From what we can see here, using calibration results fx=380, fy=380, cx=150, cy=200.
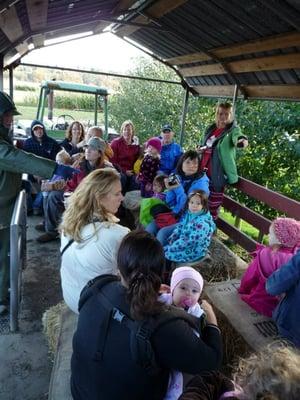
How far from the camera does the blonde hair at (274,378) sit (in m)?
0.98

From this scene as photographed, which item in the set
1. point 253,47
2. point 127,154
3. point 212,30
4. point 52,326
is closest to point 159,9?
point 212,30

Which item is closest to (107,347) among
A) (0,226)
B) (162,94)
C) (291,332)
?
(291,332)

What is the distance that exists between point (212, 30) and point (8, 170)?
346 cm

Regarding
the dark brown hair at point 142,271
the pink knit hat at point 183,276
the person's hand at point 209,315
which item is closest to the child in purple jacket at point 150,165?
the pink knit hat at point 183,276

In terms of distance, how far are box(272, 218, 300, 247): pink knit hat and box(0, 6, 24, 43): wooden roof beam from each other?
2911 millimetres

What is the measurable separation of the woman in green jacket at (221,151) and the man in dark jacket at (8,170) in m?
1.92

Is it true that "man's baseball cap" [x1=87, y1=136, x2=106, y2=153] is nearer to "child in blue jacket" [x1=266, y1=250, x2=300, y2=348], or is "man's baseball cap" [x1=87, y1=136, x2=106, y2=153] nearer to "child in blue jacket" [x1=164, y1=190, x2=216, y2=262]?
"child in blue jacket" [x1=164, y1=190, x2=216, y2=262]

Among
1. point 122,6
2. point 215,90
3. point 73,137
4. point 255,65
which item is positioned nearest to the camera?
point 255,65

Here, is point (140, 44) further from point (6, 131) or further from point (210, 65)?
point (6, 131)

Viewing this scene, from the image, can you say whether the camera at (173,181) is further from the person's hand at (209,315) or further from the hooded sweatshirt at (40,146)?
the hooded sweatshirt at (40,146)

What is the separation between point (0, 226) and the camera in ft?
11.3

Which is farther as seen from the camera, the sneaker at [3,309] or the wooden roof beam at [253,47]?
the wooden roof beam at [253,47]

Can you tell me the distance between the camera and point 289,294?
238cm

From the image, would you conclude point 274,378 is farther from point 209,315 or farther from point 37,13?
point 37,13
